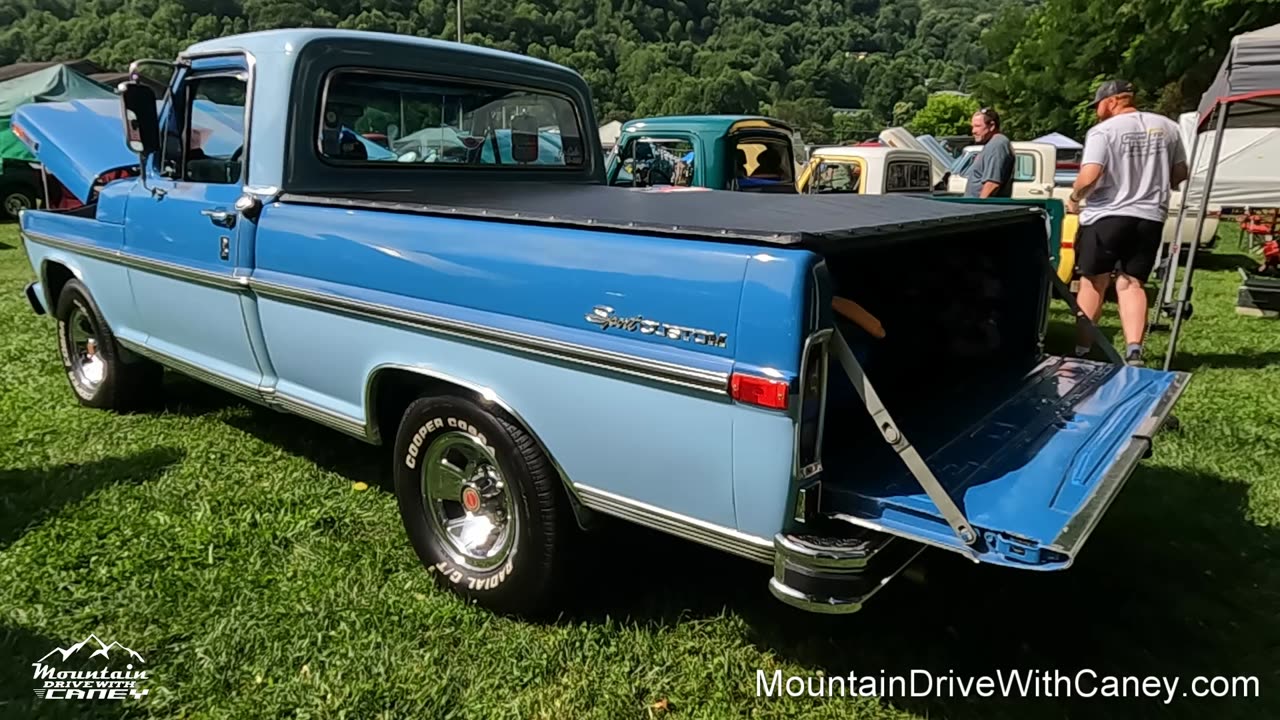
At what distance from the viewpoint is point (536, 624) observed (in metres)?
2.93

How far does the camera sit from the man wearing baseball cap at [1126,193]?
5.34 metres

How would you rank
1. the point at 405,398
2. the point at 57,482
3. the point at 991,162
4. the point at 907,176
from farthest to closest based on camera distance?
the point at 907,176, the point at 991,162, the point at 57,482, the point at 405,398

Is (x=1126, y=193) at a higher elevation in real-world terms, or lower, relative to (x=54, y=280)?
higher

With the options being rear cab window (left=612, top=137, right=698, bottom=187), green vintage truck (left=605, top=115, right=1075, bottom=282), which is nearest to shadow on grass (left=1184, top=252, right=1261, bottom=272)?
green vintage truck (left=605, top=115, right=1075, bottom=282)

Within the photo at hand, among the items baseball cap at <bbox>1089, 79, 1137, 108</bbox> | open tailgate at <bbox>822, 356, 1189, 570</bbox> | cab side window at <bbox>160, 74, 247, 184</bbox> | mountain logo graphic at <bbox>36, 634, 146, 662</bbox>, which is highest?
baseball cap at <bbox>1089, 79, 1137, 108</bbox>

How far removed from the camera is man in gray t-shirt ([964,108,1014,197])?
7.97 meters

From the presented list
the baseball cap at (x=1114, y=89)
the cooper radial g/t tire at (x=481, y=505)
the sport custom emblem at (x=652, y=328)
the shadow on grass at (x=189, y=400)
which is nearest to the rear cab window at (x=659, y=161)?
the baseball cap at (x=1114, y=89)

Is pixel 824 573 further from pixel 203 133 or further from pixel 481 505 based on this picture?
pixel 203 133

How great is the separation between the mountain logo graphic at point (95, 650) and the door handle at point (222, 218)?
5.31 ft

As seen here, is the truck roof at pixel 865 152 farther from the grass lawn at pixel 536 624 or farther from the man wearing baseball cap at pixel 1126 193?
the grass lawn at pixel 536 624

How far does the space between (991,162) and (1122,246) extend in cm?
279

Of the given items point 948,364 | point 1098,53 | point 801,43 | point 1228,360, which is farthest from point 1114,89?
point 801,43

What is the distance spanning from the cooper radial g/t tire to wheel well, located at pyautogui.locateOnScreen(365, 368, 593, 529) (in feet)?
0.11
